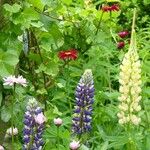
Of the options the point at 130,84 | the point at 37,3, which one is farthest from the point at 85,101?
the point at 37,3

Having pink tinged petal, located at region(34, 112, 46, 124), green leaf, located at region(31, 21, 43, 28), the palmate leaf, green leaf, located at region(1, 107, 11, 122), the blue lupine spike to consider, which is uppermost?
green leaf, located at region(31, 21, 43, 28)

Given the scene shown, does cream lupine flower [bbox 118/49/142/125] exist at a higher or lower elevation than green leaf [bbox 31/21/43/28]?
lower

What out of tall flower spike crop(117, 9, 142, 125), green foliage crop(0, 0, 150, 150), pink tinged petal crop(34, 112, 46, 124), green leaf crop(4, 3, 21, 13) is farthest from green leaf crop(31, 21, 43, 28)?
pink tinged petal crop(34, 112, 46, 124)

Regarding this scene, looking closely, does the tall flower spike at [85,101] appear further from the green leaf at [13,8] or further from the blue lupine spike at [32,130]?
the green leaf at [13,8]

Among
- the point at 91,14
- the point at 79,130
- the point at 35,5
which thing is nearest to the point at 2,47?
the point at 35,5

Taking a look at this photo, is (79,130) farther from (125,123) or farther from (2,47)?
(2,47)

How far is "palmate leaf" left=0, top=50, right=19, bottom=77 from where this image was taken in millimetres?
3420

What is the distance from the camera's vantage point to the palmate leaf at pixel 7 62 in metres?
3.42

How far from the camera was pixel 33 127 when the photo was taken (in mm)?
2777

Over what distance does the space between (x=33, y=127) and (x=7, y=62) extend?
0.75 meters

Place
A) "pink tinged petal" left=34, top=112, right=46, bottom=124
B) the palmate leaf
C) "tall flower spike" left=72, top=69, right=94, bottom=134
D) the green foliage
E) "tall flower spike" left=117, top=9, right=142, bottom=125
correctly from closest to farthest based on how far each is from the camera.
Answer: "pink tinged petal" left=34, top=112, right=46, bottom=124
"tall flower spike" left=117, top=9, right=142, bottom=125
"tall flower spike" left=72, top=69, right=94, bottom=134
the palmate leaf
the green foliage

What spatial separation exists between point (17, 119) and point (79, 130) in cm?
74

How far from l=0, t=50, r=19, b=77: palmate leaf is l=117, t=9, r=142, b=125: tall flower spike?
71cm

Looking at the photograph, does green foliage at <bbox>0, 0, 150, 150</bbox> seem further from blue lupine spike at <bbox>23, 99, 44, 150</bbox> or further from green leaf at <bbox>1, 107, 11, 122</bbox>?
blue lupine spike at <bbox>23, 99, 44, 150</bbox>
